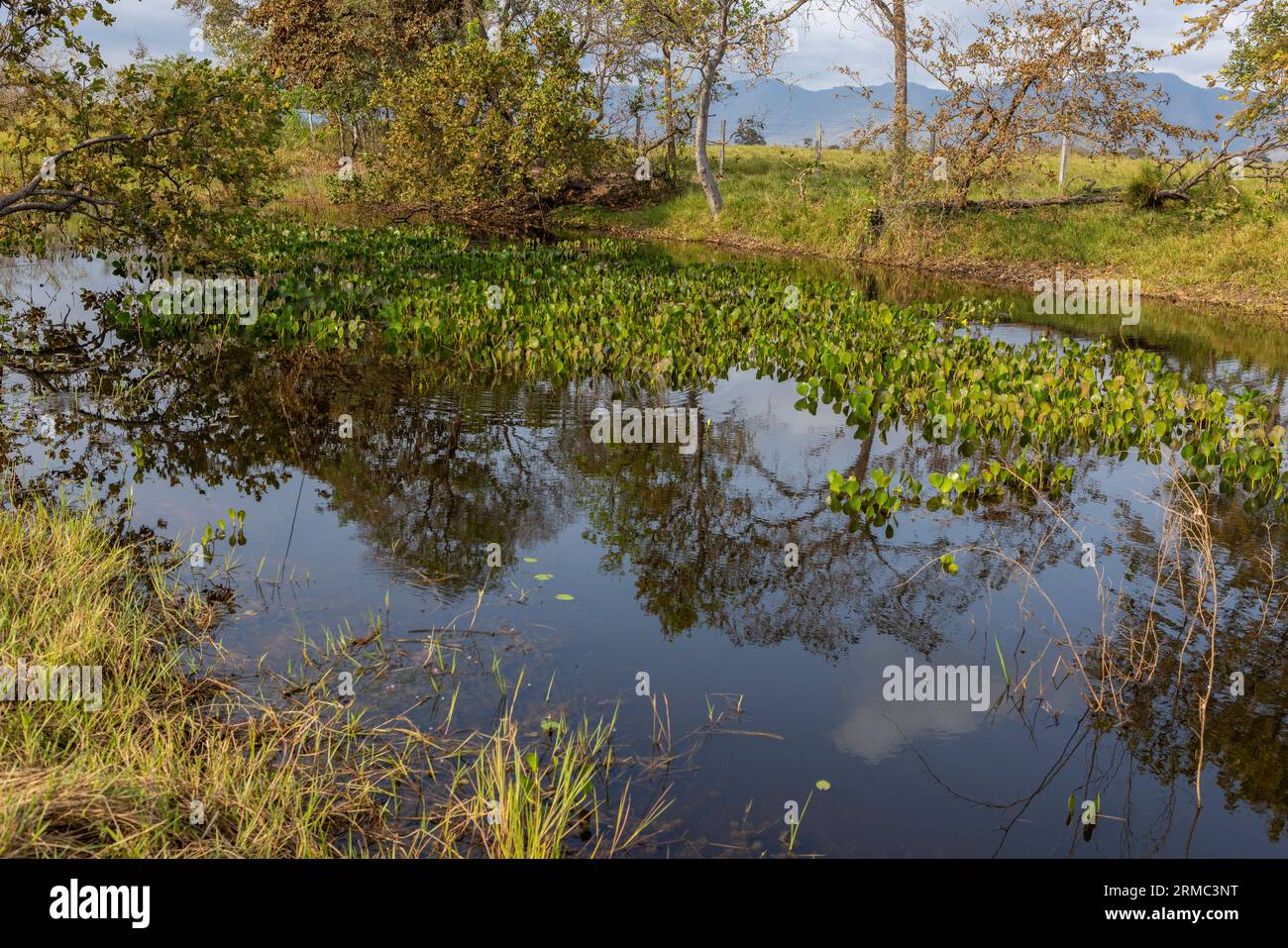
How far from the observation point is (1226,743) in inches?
222

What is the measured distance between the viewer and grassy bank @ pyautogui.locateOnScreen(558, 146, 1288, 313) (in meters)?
23.5

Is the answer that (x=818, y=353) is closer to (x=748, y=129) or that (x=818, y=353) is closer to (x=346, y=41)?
(x=346, y=41)

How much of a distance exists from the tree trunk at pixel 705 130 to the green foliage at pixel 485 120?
3.16 metres

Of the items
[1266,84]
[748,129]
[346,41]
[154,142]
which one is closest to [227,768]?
[154,142]

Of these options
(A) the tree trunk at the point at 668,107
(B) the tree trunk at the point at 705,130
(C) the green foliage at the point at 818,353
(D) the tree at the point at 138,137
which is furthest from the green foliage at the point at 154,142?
(B) the tree trunk at the point at 705,130

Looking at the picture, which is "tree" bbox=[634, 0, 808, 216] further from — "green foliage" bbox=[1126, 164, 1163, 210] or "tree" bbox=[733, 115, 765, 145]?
"tree" bbox=[733, 115, 765, 145]

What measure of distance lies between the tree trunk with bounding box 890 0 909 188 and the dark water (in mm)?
16427

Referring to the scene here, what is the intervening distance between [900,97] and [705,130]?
6.19 meters

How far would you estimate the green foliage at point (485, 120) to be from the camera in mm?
28953

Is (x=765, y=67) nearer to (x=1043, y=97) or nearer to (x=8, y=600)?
(x=1043, y=97)

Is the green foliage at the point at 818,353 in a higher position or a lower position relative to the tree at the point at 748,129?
lower

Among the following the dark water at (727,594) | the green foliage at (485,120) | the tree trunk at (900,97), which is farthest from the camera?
the green foliage at (485,120)

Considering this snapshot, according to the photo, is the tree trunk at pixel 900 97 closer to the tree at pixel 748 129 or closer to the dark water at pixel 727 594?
the dark water at pixel 727 594

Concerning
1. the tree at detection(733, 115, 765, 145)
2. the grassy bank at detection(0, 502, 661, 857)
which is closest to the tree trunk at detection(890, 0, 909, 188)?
the tree at detection(733, 115, 765, 145)
